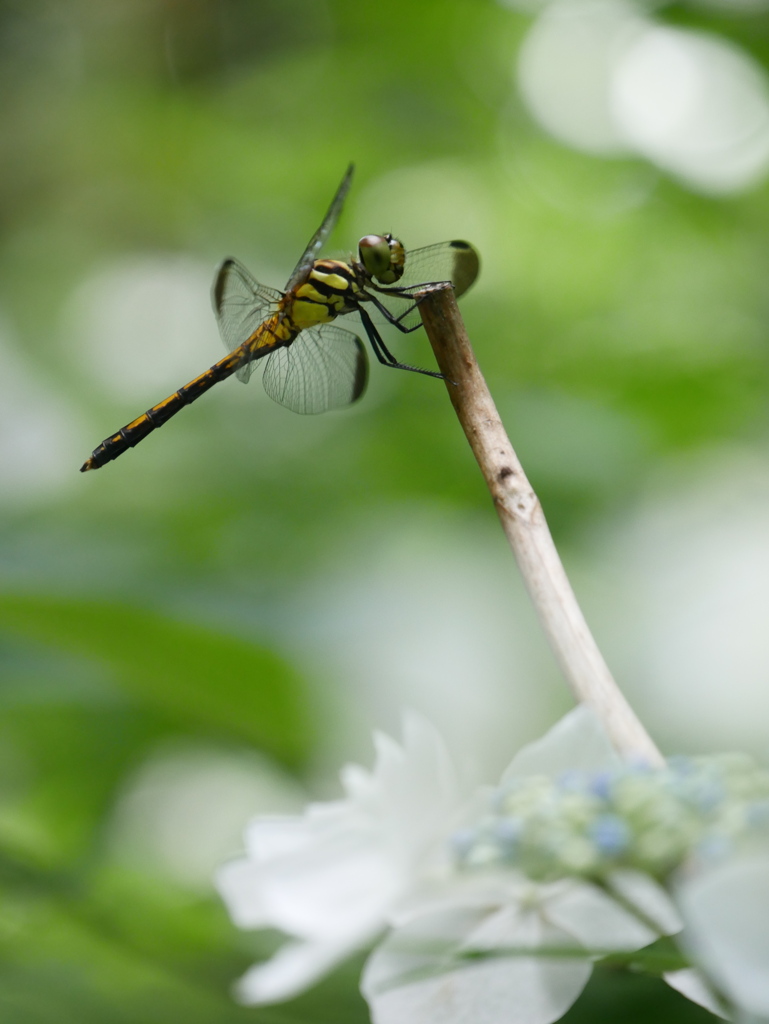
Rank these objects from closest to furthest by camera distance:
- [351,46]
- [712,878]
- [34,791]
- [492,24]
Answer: [712,878]
[34,791]
[492,24]
[351,46]

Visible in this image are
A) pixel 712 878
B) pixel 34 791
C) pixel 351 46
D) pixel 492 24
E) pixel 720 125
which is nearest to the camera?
pixel 712 878

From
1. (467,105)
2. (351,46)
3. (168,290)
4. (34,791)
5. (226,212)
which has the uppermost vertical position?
(351,46)

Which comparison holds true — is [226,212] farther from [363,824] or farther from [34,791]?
[363,824]

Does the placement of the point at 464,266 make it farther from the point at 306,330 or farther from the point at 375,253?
the point at 306,330

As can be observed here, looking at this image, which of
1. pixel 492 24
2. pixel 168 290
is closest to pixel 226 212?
pixel 168 290

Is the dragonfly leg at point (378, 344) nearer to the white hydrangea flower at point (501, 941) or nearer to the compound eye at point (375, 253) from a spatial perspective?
the compound eye at point (375, 253)

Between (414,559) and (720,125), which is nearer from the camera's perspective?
(414,559)

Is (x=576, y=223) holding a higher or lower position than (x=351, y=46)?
lower
